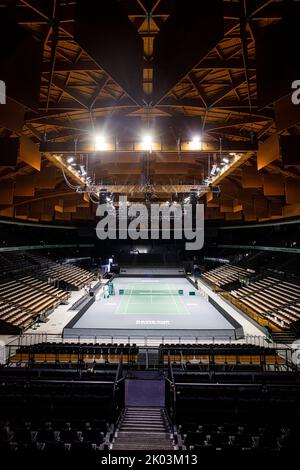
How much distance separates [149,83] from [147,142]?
9.30 feet

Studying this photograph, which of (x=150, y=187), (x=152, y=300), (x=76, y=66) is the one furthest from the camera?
(x=152, y=300)

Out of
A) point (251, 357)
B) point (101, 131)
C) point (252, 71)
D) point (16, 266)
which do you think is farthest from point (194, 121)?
point (16, 266)

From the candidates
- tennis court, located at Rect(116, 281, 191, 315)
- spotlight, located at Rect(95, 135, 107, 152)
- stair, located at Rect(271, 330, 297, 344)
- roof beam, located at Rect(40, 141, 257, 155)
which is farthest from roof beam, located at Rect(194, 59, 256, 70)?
tennis court, located at Rect(116, 281, 191, 315)

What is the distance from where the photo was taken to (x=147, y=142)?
10.5m

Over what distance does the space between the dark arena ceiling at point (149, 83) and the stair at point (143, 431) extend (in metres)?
6.97

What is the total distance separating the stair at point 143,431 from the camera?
195 inches

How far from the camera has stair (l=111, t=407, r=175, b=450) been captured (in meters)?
4.96

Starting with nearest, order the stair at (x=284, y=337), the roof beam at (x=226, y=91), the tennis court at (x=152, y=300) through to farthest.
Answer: the roof beam at (x=226, y=91)
the stair at (x=284, y=337)
the tennis court at (x=152, y=300)

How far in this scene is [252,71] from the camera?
24.4 feet

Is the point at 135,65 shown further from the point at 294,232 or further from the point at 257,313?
the point at 294,232

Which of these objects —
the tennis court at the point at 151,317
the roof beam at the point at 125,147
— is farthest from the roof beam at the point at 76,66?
the tennis court at the point at 151,317

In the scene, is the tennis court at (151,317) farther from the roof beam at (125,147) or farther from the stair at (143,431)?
the roof beam at (125,147)

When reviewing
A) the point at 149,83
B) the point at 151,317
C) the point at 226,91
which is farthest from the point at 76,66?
the point at 151,317

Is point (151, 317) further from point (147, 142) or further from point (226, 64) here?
point (226, 64)
